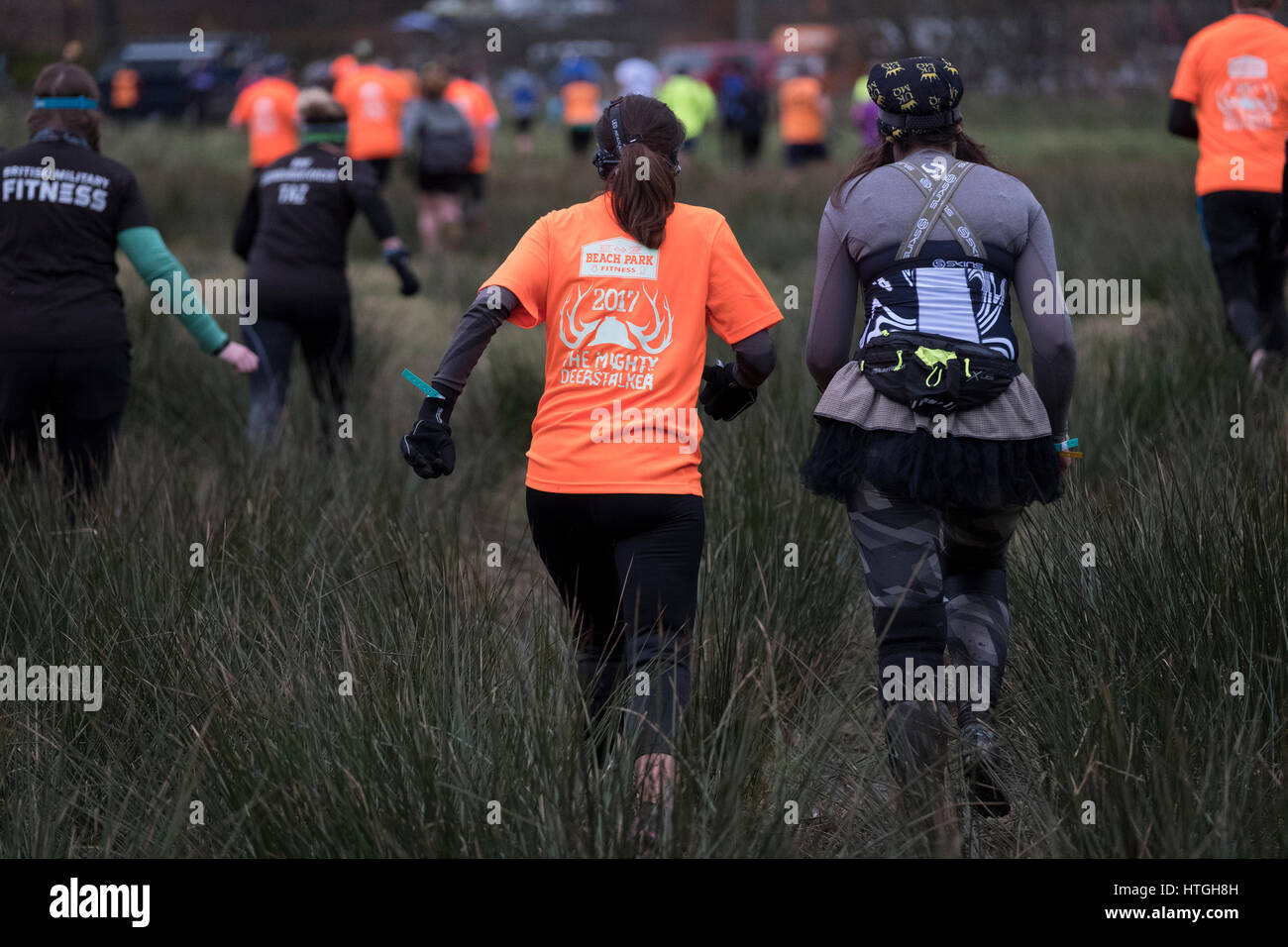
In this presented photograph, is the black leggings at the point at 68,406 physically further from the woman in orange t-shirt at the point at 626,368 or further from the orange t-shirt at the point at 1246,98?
the orange t-shirt at the point at 1246,98

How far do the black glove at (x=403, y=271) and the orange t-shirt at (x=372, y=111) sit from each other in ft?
24.0

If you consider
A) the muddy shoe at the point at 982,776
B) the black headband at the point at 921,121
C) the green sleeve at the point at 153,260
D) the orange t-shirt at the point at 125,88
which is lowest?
the muddy shoe at the point at 982,776

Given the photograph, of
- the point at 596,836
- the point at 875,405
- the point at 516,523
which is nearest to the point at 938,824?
the point at 596,836

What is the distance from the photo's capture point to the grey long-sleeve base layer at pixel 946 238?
3514 millimetres

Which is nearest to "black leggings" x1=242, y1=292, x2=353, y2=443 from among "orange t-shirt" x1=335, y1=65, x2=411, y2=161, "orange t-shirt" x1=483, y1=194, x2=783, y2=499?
"orange t-shirt" x1=483, y1=194, x2=783, y2=499

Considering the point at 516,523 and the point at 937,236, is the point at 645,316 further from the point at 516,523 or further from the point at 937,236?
the point at 516,523

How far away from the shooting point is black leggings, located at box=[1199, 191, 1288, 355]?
7.14 m

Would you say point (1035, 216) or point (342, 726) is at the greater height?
point (1035, 216)

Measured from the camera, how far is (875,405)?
11.6ft

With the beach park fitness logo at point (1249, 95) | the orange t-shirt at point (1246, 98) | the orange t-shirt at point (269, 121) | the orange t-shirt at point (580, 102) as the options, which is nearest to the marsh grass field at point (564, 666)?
the orange t-shirt at point (1246, 98)

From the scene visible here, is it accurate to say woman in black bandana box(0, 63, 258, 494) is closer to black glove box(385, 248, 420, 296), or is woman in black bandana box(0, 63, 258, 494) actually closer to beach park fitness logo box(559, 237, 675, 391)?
black glove box(385, 248, 420, 296)

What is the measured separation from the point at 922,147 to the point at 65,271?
3.10m

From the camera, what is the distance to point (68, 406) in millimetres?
5488
